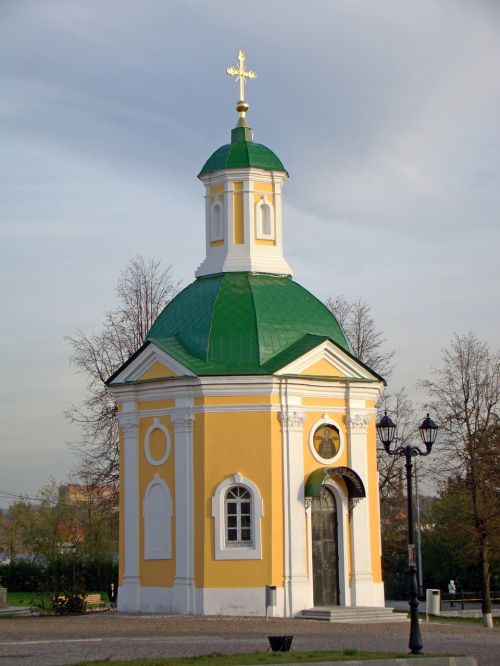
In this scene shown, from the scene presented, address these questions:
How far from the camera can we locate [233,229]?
102 feet

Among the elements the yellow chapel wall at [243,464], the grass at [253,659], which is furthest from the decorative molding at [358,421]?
the grass at [253,659]

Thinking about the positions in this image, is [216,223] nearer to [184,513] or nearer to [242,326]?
[242,326]

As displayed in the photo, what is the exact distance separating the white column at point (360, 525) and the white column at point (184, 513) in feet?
13.7

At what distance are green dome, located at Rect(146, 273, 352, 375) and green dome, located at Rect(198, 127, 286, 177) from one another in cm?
323

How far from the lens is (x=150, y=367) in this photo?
2895 cm

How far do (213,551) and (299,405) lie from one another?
4.16 metres

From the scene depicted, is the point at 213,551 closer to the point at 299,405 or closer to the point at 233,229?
the point at 299,405

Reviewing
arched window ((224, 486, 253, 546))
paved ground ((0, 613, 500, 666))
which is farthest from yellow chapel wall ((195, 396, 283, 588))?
paved ground ((0, 613, 500, 666))

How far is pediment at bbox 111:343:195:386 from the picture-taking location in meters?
28.2

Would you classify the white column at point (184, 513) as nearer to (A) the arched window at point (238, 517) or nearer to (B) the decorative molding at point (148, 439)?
(B) the decorative molding at point (148, 439)

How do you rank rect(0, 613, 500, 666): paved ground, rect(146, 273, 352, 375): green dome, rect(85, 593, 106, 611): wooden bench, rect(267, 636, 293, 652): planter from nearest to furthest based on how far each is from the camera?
rect(267, 636, 293, 652): planter < rect(0, 613, 500, 666): paved ground < rect(146, 273, 352, 375): green dome < rect(85, 593, 106, 611): wooden bench

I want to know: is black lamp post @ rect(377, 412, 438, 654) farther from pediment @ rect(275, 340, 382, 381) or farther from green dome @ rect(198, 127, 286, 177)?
green dome @ rect(198, 127, 286, 177)

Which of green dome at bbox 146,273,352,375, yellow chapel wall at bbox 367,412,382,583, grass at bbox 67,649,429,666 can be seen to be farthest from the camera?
yellow chapel wall at bbox 367,412,382,583

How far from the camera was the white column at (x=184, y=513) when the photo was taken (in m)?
27.4
